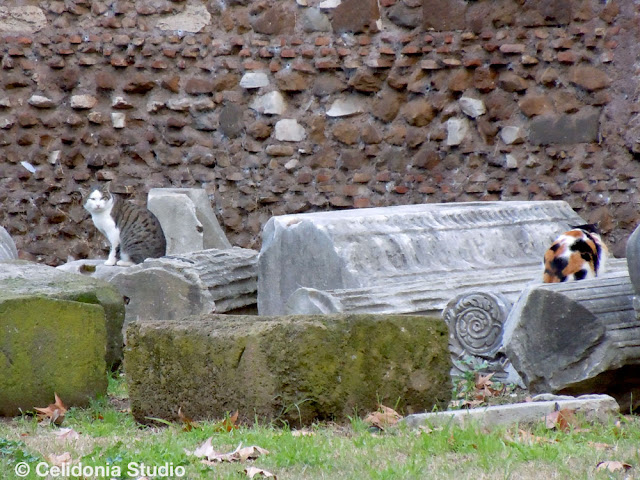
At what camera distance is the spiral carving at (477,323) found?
545 cm

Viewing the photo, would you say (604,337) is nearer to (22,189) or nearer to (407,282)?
(407,282)

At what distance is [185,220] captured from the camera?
8.61 metres

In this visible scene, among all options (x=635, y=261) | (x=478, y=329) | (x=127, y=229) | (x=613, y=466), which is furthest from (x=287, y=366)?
(x=127, y=229)

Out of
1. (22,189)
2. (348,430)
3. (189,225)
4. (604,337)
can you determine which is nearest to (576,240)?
(604,337)

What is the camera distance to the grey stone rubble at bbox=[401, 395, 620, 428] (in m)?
3.79

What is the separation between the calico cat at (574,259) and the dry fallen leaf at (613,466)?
2450mm

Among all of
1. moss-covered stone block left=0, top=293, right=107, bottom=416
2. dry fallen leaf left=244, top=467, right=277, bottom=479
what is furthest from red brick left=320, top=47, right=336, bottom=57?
dry fallen leaf left=244, top=467, right=277, bottom=479

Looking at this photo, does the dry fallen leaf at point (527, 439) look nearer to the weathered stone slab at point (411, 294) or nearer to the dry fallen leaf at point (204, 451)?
the dry fallen leaf at point (204, 451)

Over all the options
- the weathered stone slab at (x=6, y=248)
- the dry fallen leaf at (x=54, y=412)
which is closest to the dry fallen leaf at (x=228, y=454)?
the dry fallen leaf at (x=54, y=412)

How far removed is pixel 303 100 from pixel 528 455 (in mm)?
6467

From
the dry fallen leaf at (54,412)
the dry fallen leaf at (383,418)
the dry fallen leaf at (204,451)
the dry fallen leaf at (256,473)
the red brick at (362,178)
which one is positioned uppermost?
the red brick at (362,178)

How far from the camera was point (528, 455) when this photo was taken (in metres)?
3.30

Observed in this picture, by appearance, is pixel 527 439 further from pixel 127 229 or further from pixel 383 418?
pixel 127 229

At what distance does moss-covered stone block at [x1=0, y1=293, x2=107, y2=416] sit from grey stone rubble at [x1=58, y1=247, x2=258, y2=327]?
5.80ft
